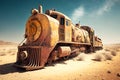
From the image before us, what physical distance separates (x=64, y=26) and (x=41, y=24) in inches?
92.3

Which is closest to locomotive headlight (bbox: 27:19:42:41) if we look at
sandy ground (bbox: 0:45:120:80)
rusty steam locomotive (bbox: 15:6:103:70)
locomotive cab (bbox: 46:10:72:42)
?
rusty steam locomotive (bbox: 15:6:103:70)

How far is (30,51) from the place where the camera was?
25.5 feet

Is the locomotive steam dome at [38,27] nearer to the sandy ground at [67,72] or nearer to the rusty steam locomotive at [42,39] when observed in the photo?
the rusty steam locomotive at [42,39]

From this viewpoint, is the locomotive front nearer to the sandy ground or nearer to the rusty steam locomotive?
the rusty steam locomotive

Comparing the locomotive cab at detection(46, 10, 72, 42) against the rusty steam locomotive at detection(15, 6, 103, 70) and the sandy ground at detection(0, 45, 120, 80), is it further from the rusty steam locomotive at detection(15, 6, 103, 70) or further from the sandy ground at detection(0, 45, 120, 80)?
the sandy ground at detection(0, 45, 120, 80)

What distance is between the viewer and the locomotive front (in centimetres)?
746

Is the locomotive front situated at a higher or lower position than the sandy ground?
higher

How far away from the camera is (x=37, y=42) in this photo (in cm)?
861

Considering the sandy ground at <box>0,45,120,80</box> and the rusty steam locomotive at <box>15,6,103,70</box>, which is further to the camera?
the rusty steam locomotive at <box>15,6,103,70</box>

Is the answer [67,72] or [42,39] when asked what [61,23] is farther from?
[67,72]

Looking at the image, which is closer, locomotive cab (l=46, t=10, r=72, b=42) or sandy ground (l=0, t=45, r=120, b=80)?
sandy ground (l=0, t=45, r=120, b=80)

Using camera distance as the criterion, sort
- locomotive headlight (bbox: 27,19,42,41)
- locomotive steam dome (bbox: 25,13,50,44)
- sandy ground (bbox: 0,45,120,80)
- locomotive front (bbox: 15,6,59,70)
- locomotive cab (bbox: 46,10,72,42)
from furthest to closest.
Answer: locomotive cab (bbox: 46,10,72,42) < locomotive headlight (bbox: 27,19,42,41) < locomotive steam dome (bbox: 25,13,50,44) < locomotive front (bbox: 15,6,59,70) < sandy ground (bbox: 0,45,120,80)

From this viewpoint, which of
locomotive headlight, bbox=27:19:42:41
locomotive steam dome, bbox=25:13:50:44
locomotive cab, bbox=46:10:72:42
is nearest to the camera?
locomotive steam dome, bbox=25:13:50:44

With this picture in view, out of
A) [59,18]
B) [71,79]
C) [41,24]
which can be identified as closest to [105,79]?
[71,79]
